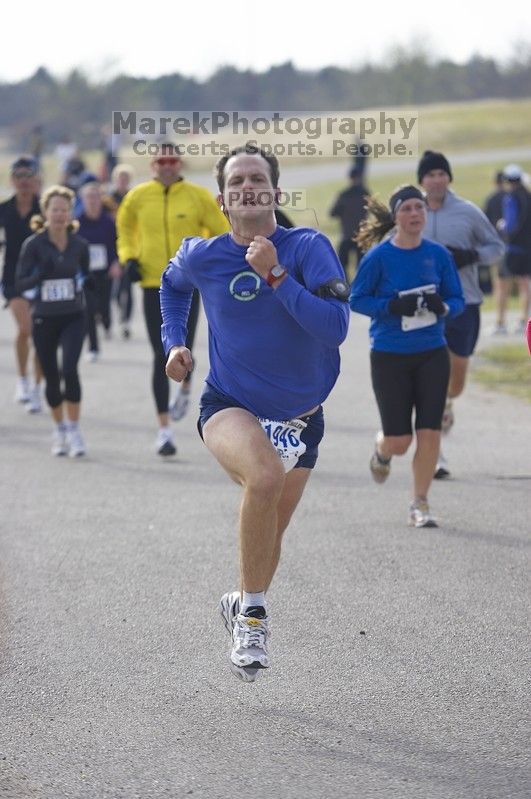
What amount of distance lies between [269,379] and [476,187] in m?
41.5

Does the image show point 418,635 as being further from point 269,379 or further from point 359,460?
point 359,460

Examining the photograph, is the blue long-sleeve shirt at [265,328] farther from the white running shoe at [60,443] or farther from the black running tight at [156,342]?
the white running shoe at [60,443]

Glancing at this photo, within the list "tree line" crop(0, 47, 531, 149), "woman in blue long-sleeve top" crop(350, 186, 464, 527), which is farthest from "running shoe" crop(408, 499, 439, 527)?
"tree line" crop(0, 47, 531, 149)

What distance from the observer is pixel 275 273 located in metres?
5.27

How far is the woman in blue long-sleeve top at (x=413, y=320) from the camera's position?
850 cm

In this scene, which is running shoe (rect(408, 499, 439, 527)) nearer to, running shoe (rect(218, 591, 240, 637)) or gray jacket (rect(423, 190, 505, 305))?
gray jacket (rect(423, 190, 505, 305))

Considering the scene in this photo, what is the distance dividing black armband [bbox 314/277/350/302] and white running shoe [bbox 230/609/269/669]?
1223mm

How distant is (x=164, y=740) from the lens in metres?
5.06

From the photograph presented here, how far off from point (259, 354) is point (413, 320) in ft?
9.95

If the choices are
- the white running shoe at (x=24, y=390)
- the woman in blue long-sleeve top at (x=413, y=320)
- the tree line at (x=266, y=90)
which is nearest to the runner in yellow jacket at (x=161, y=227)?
the woman in blue long-sleeve top at (x=413, y=320)

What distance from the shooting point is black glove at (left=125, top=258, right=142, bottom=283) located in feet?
36.8

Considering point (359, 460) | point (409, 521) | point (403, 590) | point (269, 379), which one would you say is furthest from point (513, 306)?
point (269, 379)

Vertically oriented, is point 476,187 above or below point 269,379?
below

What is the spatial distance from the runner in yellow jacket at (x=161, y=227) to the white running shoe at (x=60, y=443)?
783mm
